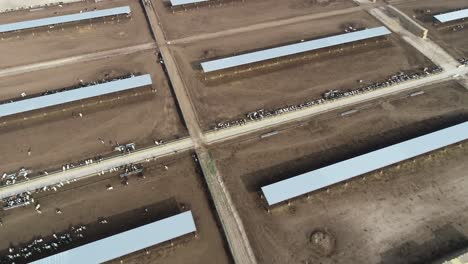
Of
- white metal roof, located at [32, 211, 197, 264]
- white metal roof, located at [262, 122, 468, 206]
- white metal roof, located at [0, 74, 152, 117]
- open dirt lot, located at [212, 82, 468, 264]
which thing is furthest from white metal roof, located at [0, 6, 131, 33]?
white metal roof, located at [262, 122, 468, 206]

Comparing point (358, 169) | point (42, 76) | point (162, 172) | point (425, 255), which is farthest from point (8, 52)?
point (425, 255)

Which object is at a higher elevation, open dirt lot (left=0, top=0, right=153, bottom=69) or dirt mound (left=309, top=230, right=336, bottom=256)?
open dirt lot (left=0, top=0, right=153, bottom=69)

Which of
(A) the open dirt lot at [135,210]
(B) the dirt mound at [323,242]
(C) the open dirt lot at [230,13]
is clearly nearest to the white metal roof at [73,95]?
(C) the open dirt lot at [230,13]

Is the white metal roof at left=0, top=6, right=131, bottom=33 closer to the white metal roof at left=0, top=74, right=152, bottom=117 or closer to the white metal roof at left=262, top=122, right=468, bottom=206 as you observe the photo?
the white metal roof at left=0, top=74, right=152, bottom=117

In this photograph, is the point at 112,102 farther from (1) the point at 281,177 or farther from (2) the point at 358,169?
(2) the point at 358,169

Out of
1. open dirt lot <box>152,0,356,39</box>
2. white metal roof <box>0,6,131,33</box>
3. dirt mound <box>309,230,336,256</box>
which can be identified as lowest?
dirt mound <box>309,230,336,256</box>

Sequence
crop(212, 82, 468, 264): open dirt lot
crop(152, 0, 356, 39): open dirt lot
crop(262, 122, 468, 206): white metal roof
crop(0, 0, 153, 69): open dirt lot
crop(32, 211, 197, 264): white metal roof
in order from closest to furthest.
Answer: crop(32, 211, 197, 264): white metal roof
crop(212, 82, 468, 264): open dirt lot
crop(262, 122, 468, 206): white metal roof
crop(0, 0, 153, 69): open dirt lot
crop(152, 0, 356, 39): open dirt lot

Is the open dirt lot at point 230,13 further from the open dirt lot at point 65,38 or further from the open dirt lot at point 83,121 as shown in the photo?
the open dirt lot at point 83,121
